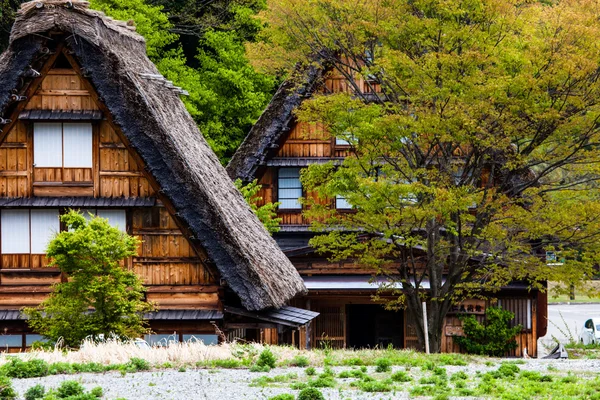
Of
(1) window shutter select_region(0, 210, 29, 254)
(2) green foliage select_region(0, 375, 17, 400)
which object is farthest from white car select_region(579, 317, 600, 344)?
(2) green foliage select_region(0, 375, 17, 400)

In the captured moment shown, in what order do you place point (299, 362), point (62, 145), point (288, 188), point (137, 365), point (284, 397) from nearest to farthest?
point (284, 397) → point (137, 365) → point (299, 362) → point (62, 145) → point (288, 188)

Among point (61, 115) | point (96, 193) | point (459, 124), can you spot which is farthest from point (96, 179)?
point (459, 124)

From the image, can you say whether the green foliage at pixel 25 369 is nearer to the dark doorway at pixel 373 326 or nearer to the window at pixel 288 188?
the window at pixel 288 188

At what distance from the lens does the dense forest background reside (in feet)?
142

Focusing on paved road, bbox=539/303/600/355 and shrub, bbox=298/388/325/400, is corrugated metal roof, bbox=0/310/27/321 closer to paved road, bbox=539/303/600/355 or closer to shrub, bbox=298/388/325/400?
shrub, bbox=298/388/325/400

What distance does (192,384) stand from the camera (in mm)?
15805

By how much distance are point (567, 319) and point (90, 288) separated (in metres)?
33.4

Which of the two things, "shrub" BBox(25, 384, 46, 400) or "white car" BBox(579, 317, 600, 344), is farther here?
"white car" BBox(579, 317, 600, 344)

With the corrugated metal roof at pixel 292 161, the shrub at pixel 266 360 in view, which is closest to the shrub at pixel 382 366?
the shrub at pixel 266 360

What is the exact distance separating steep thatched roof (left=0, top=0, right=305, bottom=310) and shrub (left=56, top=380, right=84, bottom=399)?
9507 mm

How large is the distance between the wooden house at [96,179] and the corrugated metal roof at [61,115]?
28 millimetres

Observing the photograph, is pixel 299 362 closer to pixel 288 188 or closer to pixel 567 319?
pixel 288 188

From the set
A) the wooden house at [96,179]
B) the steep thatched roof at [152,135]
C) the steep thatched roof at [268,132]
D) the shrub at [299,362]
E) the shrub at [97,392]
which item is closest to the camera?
the shrub at [97,392]

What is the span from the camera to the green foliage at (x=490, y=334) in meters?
35.2
